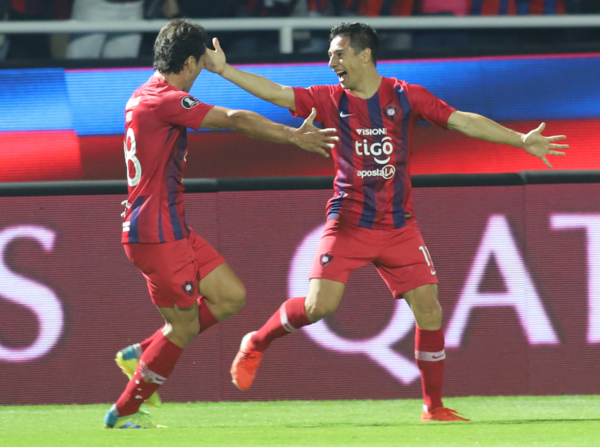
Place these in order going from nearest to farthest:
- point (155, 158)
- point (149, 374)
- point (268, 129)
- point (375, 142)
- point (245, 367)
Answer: point (268, 129) → point (155, 158) → point (149, 374) → point (375, 142) → point (245, 367)

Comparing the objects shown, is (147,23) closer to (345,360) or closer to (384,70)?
(384,70)

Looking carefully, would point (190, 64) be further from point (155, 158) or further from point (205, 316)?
point (205, 316)

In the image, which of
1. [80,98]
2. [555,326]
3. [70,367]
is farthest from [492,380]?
[80,98]

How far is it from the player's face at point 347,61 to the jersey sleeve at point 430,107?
0.27 m

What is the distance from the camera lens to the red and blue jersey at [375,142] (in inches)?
193

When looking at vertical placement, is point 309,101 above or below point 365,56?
below

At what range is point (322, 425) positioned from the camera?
16.0 ft

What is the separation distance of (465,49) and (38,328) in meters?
2.99

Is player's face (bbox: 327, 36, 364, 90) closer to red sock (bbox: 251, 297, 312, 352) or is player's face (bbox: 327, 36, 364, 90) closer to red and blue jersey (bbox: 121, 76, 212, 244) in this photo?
red and blue jersey (bbox: 121, 76, 212, 244)

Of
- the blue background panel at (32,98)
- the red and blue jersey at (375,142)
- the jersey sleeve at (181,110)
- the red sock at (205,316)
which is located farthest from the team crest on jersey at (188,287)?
the blue background panel at (32,98)

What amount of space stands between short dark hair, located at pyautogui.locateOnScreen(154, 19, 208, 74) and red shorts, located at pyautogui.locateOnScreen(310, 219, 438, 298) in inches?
44.8

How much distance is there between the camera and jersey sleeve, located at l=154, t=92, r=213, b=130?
4371 mm

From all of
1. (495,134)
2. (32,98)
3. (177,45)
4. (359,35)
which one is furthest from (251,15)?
(495,134)

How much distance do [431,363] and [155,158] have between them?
1670mm
